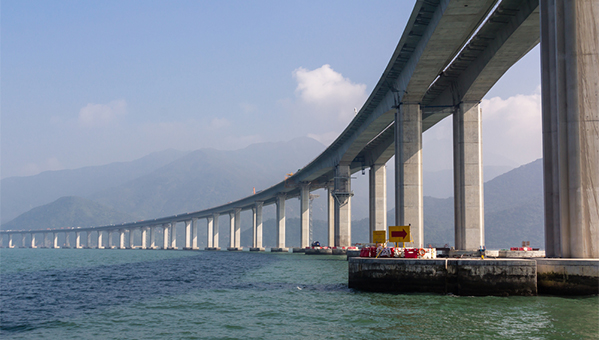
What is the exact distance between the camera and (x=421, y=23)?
37.7 meters

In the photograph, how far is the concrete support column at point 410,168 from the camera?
47.2m

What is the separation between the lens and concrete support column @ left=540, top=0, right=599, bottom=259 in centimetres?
2438

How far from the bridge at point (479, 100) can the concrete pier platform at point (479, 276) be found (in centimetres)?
116

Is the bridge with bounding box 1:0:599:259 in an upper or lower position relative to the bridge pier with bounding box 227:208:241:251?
upper

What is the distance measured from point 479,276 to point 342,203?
65739mm

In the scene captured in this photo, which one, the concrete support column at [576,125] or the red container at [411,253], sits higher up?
the concrete support column at [576,125]

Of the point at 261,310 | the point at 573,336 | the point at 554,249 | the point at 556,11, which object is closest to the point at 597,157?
the point at 554,249

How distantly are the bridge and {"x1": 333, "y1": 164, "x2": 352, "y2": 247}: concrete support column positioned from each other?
15.5 feet

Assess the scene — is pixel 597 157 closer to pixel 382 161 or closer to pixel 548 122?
pixel 548 122

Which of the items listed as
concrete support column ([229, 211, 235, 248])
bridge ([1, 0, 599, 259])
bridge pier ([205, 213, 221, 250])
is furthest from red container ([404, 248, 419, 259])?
bridge pier ([205, 213, 221, 250])

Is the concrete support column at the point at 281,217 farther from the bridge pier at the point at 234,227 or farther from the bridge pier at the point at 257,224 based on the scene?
the bridge pier at the point at 234,227

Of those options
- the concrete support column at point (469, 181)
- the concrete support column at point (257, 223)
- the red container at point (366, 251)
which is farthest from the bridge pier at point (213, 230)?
the red container at point (366, 251)

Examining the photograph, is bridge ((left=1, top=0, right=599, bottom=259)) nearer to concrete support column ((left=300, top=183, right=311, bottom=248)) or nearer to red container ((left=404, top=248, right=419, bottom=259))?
red container ((left=404, top=248, right=419, bottom=259))

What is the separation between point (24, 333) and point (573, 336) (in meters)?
18.9
